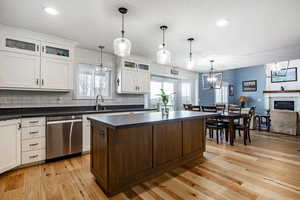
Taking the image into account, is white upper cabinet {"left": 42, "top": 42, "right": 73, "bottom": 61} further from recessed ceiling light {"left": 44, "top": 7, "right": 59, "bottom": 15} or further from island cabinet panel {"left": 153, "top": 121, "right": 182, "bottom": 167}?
island cabinet panel {"left": 153, "top": 121, "right": 182, "bottom": 167}

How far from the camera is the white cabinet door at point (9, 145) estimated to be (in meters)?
2.29

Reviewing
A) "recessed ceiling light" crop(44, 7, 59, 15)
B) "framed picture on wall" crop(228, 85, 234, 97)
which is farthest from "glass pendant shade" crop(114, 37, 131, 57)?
"framed picture on wall" crop(228, 85, 234, 97)

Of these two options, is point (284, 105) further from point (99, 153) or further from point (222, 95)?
point (99, 153)

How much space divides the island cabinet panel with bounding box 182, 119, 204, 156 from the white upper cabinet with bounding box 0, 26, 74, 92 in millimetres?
2571

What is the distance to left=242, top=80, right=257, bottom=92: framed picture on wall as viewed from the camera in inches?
314

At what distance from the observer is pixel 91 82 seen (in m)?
4.02

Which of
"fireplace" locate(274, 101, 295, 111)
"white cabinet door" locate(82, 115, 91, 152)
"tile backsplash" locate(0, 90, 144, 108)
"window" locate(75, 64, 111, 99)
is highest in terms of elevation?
"window" locate(75, 64, 111, 99)

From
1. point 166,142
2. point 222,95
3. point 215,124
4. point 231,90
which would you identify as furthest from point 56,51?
point 231,90

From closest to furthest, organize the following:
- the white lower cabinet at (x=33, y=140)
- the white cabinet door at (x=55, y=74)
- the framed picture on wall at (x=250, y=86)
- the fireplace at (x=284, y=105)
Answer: the white lower cabinet at (x=33, y=140) → the white cabinet door at (x=55, y=74) → the fireplace at (x=284, y=105) → the framed picture on wall at (x=250, y=86)

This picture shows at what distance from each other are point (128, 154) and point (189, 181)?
3.19 feet

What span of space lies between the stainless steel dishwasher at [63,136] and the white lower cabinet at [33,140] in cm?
8

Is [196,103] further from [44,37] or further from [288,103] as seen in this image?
[44,37]

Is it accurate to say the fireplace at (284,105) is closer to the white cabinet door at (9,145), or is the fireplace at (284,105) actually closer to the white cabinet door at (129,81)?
the white cabinet door at (129,81)

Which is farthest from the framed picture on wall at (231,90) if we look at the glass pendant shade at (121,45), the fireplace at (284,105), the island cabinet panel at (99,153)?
the island cabinet panel at (99,153)
